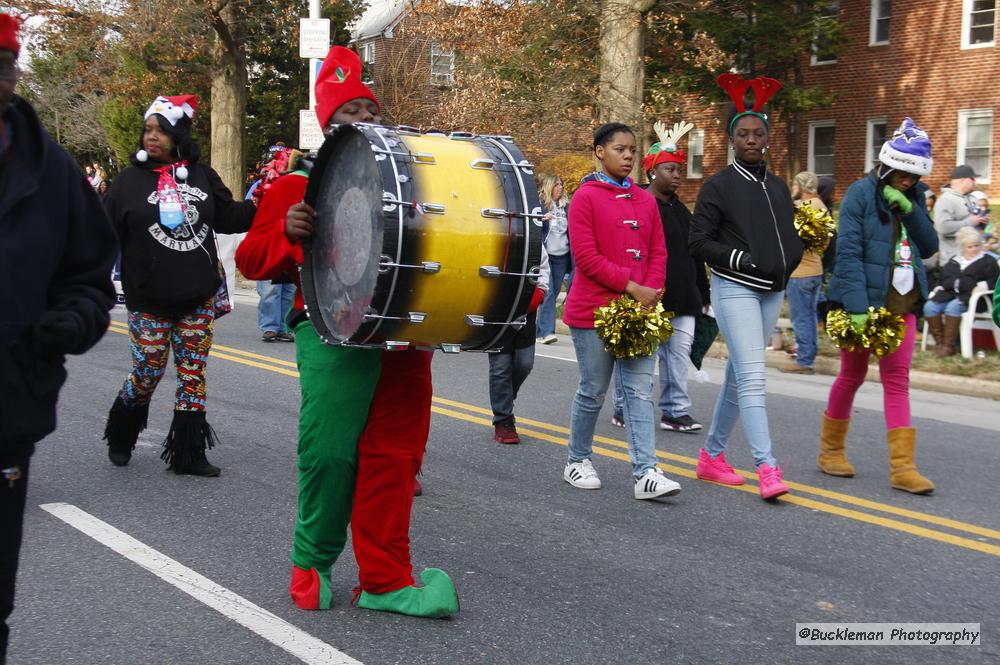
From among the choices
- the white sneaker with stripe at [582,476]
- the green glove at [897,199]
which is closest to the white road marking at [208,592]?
the white sneaker with stripe at [582,476]

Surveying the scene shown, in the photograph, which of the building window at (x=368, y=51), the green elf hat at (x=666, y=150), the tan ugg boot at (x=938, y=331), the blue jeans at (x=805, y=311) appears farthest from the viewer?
the building window at (x=368, y=51)

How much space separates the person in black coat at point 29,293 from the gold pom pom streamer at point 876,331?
4598 millimetres

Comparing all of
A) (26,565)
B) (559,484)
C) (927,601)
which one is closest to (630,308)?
(559,484)

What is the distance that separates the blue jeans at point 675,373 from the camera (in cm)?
842

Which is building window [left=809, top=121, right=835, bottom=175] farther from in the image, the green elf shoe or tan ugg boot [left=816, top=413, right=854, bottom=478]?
the green elf shoe

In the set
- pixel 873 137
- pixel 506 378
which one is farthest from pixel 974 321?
pixel 873 137

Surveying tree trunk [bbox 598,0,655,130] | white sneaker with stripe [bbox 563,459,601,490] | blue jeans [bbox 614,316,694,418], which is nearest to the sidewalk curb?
blue jeans [bbox 614,316,694,418]

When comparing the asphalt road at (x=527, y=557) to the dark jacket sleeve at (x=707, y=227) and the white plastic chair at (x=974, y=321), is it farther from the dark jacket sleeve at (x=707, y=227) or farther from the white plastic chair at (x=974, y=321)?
the white plastic chair at (x=974, y=321)

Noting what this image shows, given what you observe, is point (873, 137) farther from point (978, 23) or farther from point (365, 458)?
point (365, 458)

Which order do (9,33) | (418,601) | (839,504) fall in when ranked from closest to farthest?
(9,33), (418,601), (839,504)

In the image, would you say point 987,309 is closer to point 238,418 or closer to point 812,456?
point 812,456

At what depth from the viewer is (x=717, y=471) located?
6.66 meters

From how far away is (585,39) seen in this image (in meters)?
23.1

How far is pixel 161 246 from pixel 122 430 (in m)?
1.23
